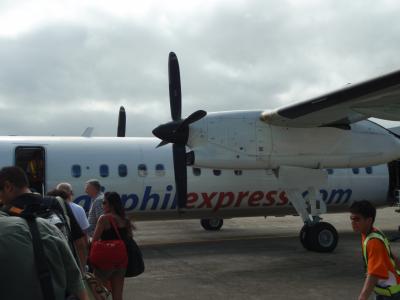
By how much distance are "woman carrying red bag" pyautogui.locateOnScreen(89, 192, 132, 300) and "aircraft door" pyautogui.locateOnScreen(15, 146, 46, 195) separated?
650 cm

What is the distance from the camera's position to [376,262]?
3.58m

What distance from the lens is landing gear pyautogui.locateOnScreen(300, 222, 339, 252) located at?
1076 cm

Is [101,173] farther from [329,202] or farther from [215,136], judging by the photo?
[329,202]

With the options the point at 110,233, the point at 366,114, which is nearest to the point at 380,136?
the point at 366,114

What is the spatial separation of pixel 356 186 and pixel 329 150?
302 cm

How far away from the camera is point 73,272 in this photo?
2467mm

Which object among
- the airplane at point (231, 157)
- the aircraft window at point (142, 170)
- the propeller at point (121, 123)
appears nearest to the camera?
the airplane at point (231, 157)

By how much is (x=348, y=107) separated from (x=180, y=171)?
4.00m

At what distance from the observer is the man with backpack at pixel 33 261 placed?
2.21 meters

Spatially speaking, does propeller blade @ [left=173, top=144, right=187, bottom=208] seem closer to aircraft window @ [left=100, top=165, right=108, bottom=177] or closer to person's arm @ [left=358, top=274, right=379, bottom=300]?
aircraft window @ [left=100, top=165, right=108, bottom=177]

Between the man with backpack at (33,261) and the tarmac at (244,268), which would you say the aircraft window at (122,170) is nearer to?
the tarmac at (244,268)

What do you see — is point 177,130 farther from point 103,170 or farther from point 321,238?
point 321,238

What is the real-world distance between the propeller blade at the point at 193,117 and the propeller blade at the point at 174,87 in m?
0.53

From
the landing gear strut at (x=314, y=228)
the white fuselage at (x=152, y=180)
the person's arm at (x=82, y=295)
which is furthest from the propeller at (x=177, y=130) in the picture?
the person's arm at (x=82, y=295)
